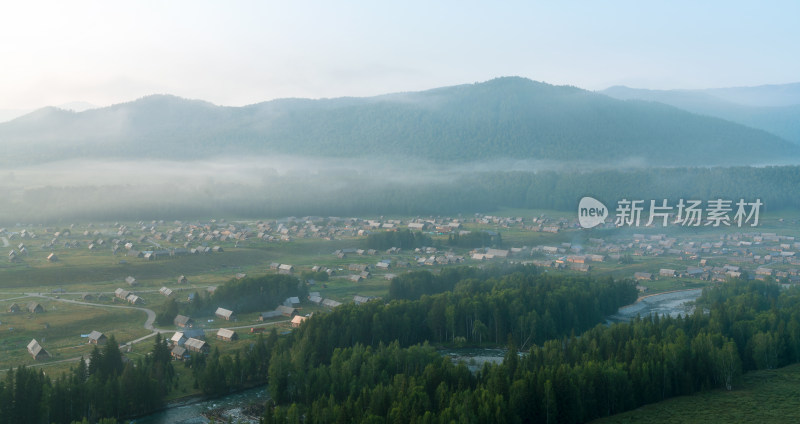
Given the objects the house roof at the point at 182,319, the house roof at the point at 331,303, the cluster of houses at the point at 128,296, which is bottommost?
the house roof at the point at 331,303

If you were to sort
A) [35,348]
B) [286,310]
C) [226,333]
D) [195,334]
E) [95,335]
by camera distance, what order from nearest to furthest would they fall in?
[35,348]
[95,335]
[195,334]
[226,333]
[286,310]

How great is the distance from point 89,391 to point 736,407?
93.6 ft

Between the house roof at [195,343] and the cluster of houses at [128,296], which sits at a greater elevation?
the cluster of houses at [128,296]

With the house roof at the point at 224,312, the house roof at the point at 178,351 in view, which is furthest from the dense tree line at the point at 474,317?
the house roof at the point at 224,312

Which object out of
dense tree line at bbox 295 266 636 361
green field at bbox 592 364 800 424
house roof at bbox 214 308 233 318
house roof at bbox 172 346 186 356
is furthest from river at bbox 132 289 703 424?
house roof at bbox 214 308 233 318

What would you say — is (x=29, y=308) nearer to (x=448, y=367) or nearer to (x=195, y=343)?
(x=195, y=343)

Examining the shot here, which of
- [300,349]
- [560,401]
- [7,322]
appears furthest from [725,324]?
[7,322]

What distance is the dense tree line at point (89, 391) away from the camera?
92.3 ft

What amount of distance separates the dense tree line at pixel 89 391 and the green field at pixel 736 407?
2050cm

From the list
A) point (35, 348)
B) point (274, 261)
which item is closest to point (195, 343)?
point (35, 348)

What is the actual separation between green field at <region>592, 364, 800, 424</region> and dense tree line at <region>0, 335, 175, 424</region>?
67.3 ft

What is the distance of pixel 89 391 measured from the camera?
29.3 m

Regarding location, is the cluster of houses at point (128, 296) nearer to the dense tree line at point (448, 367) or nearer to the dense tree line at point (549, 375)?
the dense tree line at point (448, 367)

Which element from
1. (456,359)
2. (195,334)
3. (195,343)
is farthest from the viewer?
(195,334)
